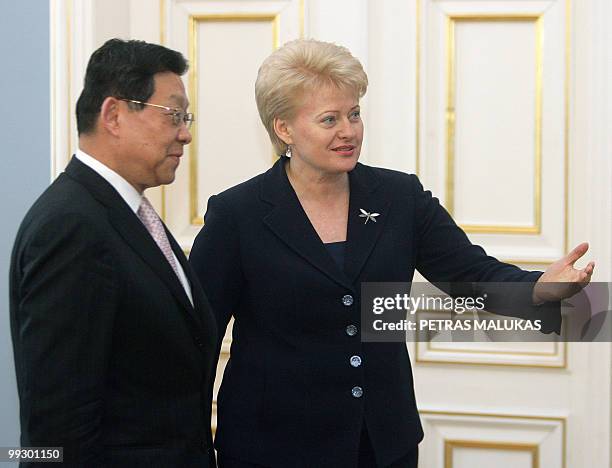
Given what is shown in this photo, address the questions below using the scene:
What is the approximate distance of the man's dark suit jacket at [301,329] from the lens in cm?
182

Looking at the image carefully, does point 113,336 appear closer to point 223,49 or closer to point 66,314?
point 66,314

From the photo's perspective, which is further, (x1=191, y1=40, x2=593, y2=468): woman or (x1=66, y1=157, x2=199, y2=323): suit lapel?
(x1=191, y1=40, x2=593, y2=468): woman

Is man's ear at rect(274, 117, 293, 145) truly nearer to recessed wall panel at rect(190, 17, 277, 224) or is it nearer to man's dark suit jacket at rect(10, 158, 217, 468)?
man's dark suit jacket at rect(10, 158, 217, 468)

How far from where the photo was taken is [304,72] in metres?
1.90

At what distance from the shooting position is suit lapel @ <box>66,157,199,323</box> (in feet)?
4.82

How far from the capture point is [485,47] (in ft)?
8.69

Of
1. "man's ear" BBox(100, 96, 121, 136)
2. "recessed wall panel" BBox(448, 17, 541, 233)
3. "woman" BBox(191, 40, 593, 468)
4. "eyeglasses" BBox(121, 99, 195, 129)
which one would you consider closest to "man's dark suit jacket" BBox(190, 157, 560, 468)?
"woman" BBox(191, 40, 593, 468)

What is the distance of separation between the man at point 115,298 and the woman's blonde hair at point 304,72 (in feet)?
1.03

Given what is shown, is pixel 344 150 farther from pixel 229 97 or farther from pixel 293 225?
pixel 229 97

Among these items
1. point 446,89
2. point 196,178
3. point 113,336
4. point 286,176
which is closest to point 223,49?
point 196,178

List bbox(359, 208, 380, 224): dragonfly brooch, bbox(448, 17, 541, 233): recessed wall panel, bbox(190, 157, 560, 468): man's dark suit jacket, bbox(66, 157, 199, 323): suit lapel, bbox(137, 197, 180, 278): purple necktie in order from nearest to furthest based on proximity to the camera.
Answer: bbox(66, 157, 199, 323): suit lapel
bbox(137, 197, 180, 278): purple necktie
bbox(190, 157, 560, 468): man's dark suit jacket
bbox(359, 208, 380, 224): dragonfly brooch
bbox(448, 17, 541, 233): recessed wall panel

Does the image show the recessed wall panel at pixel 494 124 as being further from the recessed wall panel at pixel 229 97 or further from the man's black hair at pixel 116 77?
the man's black hair at pixel 116 77

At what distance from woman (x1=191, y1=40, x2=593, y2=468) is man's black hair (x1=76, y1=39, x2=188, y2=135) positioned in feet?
1.39

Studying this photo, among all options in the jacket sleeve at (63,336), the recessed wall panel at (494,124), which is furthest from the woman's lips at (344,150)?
→ the recessed wall panel at (494,124)
